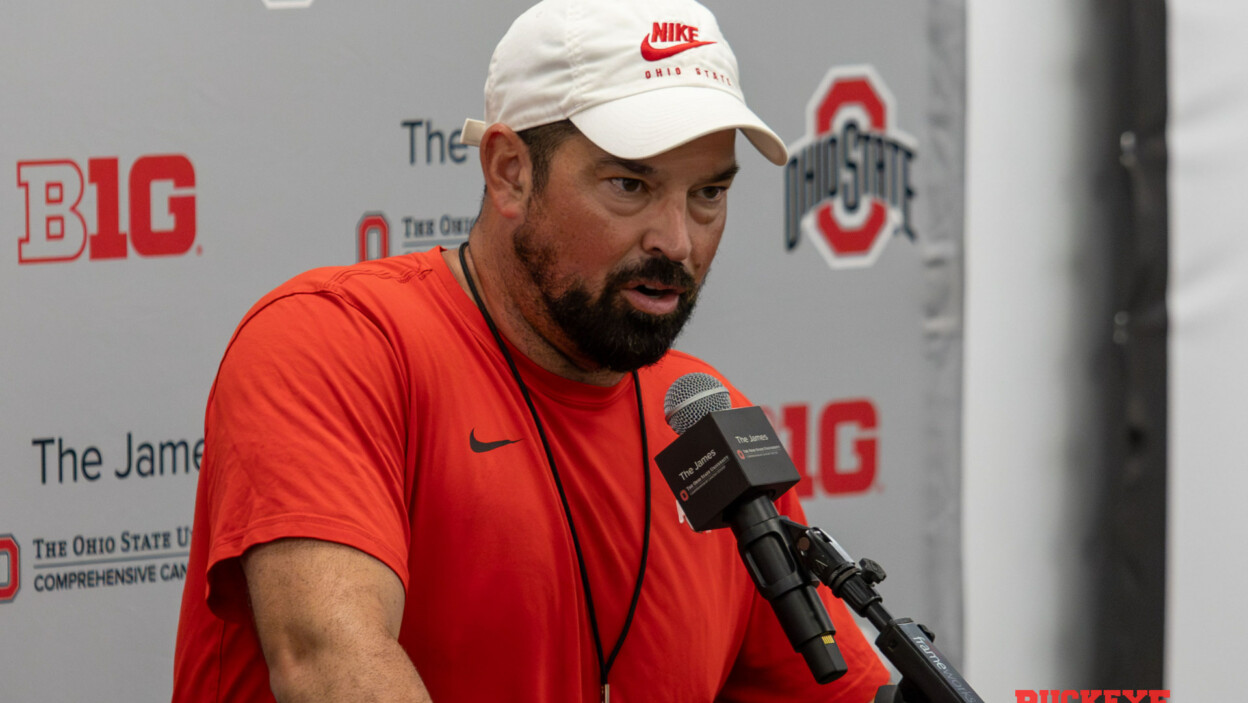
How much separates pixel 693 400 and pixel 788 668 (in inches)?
18.6

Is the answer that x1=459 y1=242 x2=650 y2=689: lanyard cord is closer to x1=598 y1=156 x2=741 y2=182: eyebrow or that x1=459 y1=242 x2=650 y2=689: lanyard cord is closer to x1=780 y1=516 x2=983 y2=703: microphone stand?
x1=598 y1=156 x2=741 y2=182: eyebrow

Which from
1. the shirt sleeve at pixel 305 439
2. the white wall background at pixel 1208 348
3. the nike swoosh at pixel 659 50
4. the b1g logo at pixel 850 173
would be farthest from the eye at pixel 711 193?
the white wall background at pixel 1208 348

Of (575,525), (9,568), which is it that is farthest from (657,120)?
(9,568)

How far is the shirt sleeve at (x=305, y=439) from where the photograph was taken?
973 mm

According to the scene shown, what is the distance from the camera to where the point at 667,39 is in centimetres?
126

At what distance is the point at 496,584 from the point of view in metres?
1.14

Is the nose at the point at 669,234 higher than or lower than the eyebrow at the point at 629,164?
lower

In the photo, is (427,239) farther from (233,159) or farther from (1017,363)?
(1017,363)

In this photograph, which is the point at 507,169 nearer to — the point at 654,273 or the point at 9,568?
the point at 654,273

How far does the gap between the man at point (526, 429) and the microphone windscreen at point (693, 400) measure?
0.44 ft

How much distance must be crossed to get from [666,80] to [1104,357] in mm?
1362

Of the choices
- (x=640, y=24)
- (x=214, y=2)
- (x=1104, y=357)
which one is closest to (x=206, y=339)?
(x=214, y=2)

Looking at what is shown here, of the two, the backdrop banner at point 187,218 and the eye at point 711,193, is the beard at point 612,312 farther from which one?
the backdrop banner at point 187,218

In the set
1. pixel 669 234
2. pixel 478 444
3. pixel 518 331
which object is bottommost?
pixel 478 444
